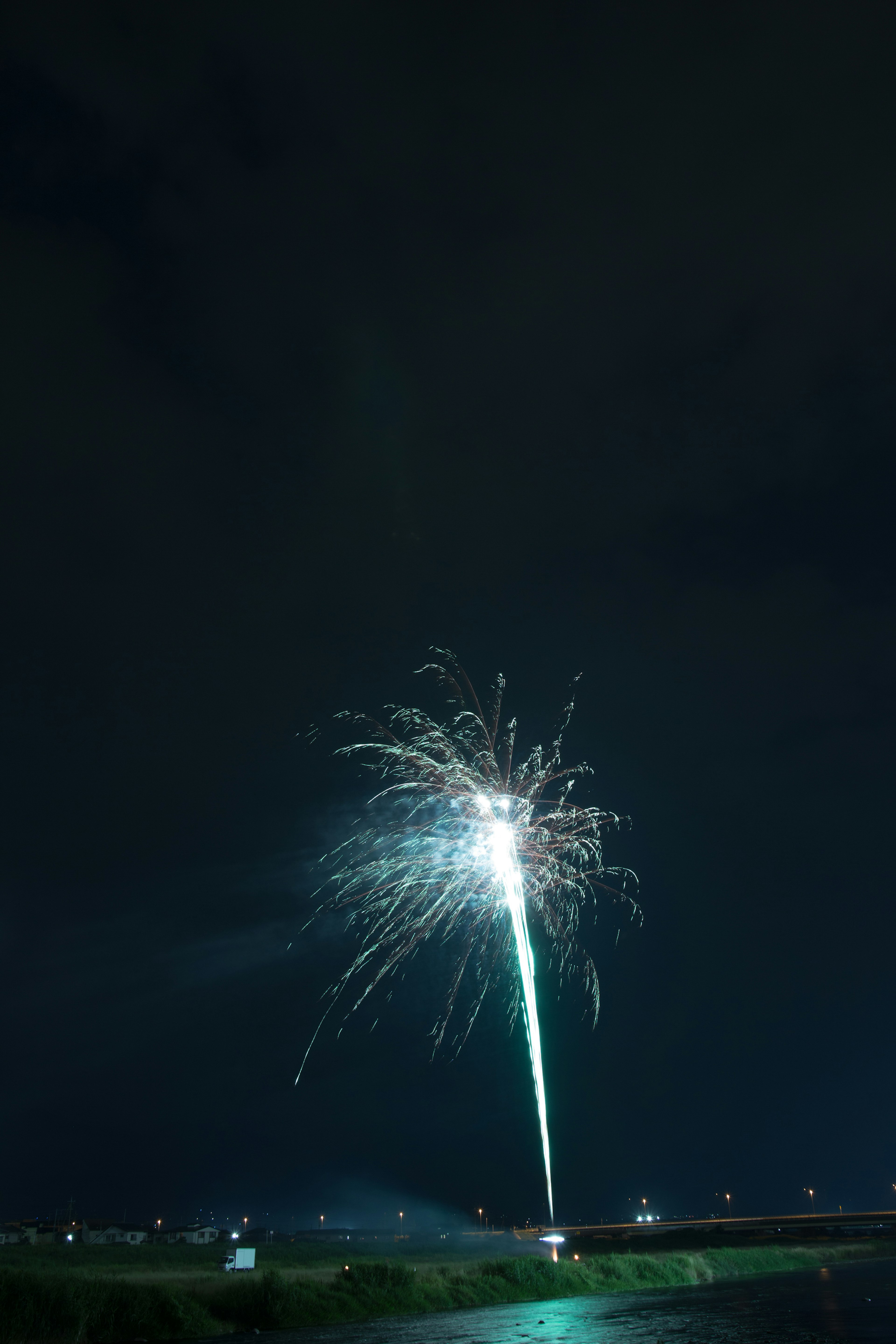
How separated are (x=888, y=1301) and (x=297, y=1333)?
130ft

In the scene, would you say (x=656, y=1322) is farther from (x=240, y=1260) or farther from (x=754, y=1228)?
(x=754, y=1228)

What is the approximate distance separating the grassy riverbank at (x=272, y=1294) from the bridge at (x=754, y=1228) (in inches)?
3094

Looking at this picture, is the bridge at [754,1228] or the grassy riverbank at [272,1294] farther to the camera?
the bridge at [754,1228]

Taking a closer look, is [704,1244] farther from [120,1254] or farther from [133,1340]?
[133,1340]

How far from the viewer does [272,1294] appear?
42219 mm

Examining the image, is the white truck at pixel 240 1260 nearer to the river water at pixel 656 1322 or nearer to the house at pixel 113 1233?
the river water at pixel 656 1322

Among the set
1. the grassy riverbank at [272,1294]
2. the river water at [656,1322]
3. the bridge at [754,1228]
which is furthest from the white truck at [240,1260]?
the bridge at [754,1228]

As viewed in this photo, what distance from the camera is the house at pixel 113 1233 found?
141000mm

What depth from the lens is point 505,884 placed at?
1751 inches

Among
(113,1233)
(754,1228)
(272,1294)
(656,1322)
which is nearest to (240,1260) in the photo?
(272,1294)

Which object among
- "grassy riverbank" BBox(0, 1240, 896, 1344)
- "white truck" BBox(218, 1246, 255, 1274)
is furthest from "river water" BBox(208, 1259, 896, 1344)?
"white truck" BBox(218, 1246, 255, 1274)

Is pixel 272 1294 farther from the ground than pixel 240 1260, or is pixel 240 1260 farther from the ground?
pixel 272 1294

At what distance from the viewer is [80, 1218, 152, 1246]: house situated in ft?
463

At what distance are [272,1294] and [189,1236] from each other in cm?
13474
